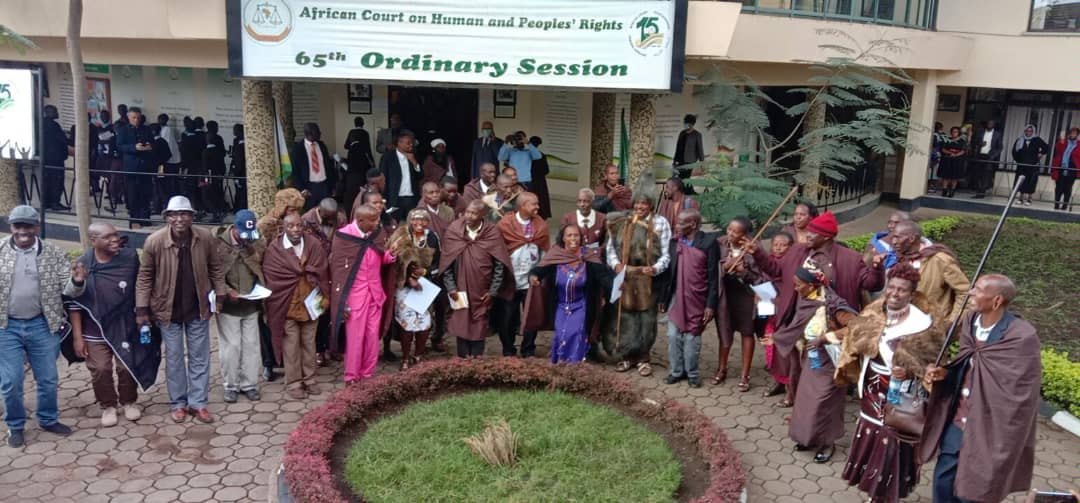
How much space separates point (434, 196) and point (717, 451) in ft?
13.3

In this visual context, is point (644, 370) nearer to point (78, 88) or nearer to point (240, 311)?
point (240, 311)

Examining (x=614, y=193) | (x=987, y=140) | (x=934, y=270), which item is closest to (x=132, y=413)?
(x=614, y=193)

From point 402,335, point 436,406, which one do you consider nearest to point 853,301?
point 436,406

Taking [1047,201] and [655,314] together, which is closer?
[655,314]

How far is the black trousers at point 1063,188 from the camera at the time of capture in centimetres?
1738

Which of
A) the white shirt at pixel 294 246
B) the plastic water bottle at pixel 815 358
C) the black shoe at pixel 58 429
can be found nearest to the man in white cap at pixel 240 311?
the white shirt at pixel 294 246

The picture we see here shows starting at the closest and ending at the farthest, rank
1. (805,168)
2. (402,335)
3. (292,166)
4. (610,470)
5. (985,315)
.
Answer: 1. (985,315)
2. (610,470)
3. (402,335)
4. (805,168)
5. (292,166)

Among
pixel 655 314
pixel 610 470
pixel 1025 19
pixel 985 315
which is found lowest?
pixel 610 470

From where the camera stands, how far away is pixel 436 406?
7254 millimetres

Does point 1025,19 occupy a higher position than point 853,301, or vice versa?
point 1025,19

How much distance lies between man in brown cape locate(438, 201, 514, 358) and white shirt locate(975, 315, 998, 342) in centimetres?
411

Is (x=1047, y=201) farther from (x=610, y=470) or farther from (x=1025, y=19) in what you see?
(x=610, y=470)

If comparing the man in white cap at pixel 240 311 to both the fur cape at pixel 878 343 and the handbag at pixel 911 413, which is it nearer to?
the fur cape at pixel 878 343

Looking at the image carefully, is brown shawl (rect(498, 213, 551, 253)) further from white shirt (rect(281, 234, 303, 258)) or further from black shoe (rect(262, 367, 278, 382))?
black shoe (rect(262, 367, 278, 382))
